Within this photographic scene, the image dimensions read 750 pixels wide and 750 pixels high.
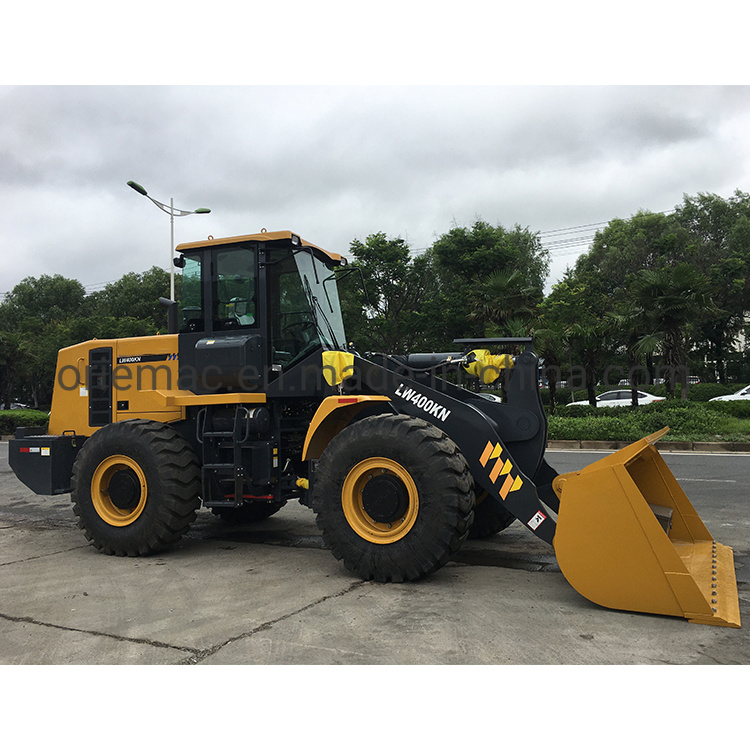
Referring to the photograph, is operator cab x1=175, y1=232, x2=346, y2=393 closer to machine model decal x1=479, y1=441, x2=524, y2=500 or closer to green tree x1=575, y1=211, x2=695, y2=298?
machine model decal x1=479, y1=441, x2=524, y2=500

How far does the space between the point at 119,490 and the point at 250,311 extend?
2203 millimetres

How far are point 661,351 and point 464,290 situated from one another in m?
8.53

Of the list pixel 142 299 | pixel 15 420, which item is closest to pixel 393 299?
pixel 15 420

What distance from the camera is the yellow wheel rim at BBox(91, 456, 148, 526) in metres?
6.63

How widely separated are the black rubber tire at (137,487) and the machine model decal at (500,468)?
2.96m

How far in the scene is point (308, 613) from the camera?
15.5ft

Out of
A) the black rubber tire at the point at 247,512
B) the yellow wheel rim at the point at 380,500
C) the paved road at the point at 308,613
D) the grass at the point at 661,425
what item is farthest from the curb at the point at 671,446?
the yellow wheel rim at the point at 380,500

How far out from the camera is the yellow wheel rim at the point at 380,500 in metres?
5.42

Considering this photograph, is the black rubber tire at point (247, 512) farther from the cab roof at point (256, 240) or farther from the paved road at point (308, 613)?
the cab roof at point (256, 240)

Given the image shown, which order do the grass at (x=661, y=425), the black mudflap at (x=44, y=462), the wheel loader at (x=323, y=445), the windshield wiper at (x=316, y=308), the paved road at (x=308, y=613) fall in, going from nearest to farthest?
the paved road at (x=308, y=613), the wheel loader at (x=323, y=445), the windshield wiper at (x=316, y=308), the black mudflap at (x=44, y=462), the grass at (x=661, y=425)

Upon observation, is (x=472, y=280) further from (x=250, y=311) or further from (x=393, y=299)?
(x=250, y=311)

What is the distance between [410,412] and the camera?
605 cm

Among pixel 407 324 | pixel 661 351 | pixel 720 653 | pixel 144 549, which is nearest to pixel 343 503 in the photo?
pixel 144 549

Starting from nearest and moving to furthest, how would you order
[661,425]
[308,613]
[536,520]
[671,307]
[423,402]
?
[308,613], [536,520], [423,402], [661,425], [671,307]
